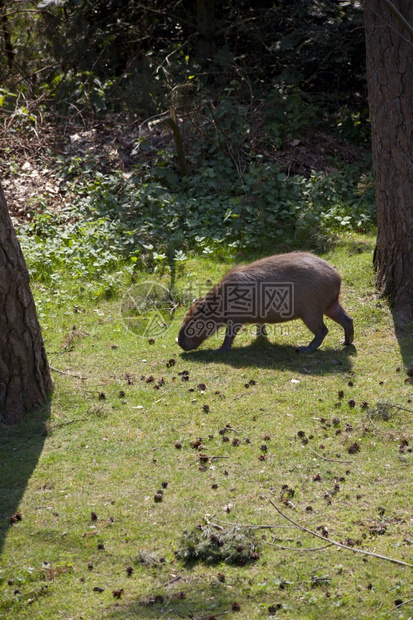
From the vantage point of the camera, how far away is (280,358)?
7047 millimetres

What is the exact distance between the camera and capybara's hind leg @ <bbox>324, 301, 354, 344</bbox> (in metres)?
7.11

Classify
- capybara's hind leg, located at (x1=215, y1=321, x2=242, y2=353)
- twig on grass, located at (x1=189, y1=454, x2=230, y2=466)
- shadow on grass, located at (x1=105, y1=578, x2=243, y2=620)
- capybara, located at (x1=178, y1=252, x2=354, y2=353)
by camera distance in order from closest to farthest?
1. shadow on grass, located at (x1=105, y1=578, x2=243, y2=620)
2. twig on grass, located at (x1=189, y1=454, x2=230, y2=466)
3. capybara, located at (x1=178, y1=252, x2=354, y2=353)
4. capybara's hind leg, located at (x1=215, y1=321, x2=242, y2=353)

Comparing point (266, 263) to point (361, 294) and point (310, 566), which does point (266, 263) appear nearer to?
point (361, 294)

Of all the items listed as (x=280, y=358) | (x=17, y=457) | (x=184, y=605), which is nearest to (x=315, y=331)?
(x=280, y=358)

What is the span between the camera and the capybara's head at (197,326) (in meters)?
7.43

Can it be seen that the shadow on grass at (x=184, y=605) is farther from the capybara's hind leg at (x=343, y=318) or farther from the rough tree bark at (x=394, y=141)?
the rough tree bark at (x=394, y=141)

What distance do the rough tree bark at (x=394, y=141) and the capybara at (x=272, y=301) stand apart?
3.31 feet

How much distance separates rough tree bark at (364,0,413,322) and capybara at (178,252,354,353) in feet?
3.31

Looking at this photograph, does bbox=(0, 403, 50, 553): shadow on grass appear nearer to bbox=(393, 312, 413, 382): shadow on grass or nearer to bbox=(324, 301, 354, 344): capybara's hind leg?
bbox=(324, 301, 354, 344): capybara's hind leg

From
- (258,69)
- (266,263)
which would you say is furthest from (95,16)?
(266,263)

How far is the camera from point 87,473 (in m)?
5.07

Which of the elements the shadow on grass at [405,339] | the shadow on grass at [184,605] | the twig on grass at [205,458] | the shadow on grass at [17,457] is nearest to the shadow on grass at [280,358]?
the shadow on grass at [405,339]

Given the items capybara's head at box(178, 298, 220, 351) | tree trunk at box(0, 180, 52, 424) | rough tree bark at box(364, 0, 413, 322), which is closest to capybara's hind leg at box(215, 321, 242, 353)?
capybara's head at box(178, 298, 220, 351)

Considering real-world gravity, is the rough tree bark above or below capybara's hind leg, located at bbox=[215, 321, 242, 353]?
above
